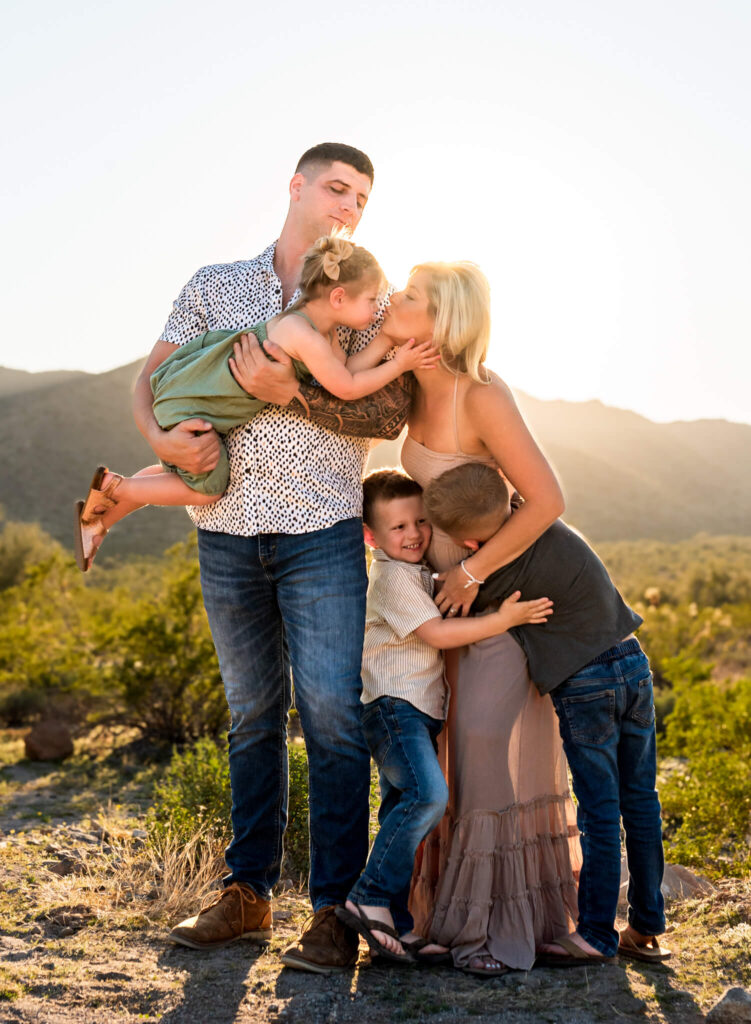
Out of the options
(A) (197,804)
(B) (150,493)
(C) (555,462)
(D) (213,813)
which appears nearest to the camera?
(B) (150,493)

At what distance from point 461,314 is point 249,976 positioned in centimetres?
225

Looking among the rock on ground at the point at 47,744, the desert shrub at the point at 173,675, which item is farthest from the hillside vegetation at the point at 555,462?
the rock on ground at the point at 47,744

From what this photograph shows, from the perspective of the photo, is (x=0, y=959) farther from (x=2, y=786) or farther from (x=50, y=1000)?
(x=2, y=786)

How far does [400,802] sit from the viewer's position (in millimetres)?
3100

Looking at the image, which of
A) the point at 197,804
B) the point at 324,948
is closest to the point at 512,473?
the point at 324,948

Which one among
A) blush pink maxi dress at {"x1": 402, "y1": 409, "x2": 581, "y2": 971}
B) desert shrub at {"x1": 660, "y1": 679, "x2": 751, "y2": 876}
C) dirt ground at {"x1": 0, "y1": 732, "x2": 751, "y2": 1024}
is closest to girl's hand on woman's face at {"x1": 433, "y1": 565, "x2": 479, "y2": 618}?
blush pink maxi dress at {"x1": 402, "y1": 409, "x2": 581, "y2": 971}

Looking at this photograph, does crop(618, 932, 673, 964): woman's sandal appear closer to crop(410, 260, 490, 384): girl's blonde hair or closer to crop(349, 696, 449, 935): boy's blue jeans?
crop(349, 696, 449, 935): boy's blue jeans

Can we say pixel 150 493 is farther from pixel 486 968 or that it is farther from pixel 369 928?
pixel 486 968

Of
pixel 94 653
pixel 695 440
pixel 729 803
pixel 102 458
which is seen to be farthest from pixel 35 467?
pixel 695 440

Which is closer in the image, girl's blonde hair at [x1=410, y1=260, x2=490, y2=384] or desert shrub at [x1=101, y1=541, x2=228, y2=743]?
girl's blonde hair at [x1=410, y1=260, x2=490, y2=384]

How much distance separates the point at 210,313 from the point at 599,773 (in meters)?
2.13

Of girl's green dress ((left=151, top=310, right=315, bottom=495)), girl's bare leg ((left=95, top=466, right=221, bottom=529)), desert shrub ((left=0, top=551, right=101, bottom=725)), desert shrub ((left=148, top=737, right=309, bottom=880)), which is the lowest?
desert shrub ((left=0, top=551, right=101, bottom=725))

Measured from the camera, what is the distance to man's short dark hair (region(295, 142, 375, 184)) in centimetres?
353

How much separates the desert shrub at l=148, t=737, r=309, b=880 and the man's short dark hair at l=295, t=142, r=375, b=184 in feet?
9.01
